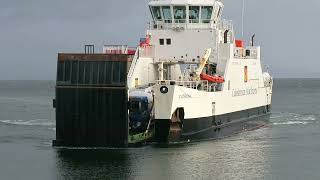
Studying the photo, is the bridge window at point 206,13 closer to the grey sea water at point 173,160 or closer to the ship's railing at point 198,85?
the ship's railing at point 198,85

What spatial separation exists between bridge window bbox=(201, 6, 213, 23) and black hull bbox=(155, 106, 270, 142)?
6.04m

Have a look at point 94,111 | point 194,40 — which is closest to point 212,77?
point 194,40

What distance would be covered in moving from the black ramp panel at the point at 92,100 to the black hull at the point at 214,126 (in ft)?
7.40

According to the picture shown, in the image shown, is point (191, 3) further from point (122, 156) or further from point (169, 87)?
point (122, 156)

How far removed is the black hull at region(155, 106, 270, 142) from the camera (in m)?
34.6

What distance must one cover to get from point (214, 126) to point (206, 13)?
284 inches

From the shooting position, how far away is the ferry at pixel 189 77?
34.4 meters

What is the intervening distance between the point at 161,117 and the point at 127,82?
2646 millimetres

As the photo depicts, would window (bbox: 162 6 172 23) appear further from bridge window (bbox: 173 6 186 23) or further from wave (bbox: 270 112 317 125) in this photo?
wave (bbox: 270 112 317 125)

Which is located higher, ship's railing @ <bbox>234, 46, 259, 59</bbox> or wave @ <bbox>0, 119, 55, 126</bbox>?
ship's railing @ <bbox>234, 46, 259, 59</bbox>

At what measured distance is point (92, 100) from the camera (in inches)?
1298

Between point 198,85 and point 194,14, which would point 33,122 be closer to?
point 194,14

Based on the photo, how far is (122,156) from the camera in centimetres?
3200

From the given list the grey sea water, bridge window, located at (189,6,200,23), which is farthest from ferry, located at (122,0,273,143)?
the grey sea water
